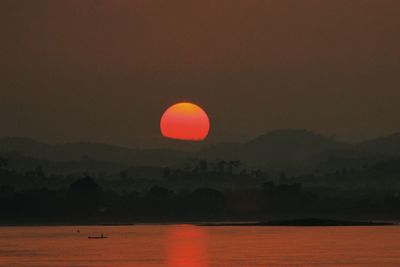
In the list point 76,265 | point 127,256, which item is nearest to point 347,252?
point 127,256

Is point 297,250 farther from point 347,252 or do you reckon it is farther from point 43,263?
point 43,263

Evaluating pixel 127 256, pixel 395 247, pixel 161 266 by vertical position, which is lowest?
pixel 161 266

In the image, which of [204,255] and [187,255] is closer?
[204,255]

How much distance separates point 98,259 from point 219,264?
63.7ft

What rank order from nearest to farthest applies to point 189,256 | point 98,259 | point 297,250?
point 98,259, point 189,256, point 297,250

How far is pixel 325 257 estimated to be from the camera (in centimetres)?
15012

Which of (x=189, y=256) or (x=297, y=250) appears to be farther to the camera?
(x=297, y=250)

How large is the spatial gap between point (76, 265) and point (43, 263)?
23.0 ft

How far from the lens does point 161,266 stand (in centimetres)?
13538

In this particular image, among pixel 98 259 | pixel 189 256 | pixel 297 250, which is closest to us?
pixel 98 259

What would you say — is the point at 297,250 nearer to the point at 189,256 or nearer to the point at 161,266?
the point at 189,256

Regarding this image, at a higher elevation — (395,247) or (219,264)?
(395,247)

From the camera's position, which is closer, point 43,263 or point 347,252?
point 43,263

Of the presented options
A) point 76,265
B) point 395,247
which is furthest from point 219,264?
point 395,247
